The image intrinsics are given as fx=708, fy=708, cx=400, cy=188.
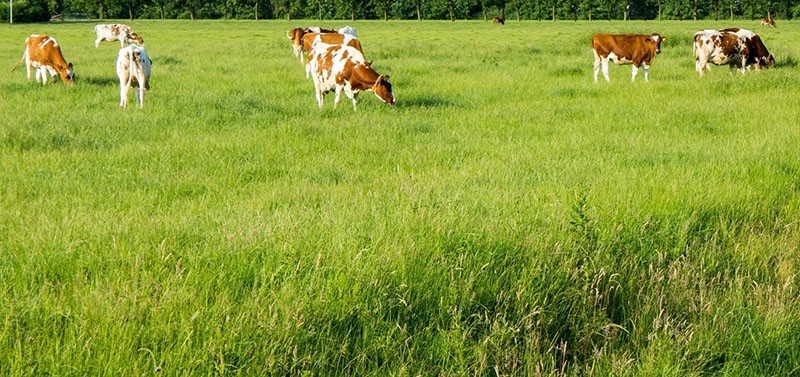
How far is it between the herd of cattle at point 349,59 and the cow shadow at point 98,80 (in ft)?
1.43

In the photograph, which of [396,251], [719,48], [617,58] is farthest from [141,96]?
[719,48]

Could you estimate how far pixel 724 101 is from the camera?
13250 millimetres

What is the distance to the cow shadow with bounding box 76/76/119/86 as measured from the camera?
1618 cm

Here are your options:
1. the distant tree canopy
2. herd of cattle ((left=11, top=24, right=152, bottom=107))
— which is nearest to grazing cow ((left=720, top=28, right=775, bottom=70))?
herd of cattle ((left=11, top=24, right=152, bottom=107))

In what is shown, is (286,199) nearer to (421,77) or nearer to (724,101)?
(724,101)

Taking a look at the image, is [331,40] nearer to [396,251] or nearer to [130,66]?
[130,66]

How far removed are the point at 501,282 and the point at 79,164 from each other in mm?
5601

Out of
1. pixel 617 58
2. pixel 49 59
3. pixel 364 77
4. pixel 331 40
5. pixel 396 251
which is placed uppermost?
pixel 331 40

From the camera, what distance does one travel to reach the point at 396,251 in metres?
4.12

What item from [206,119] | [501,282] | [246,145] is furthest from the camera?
[206,119]

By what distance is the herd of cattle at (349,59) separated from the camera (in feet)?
42.9

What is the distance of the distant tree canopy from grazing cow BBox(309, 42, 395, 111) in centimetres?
8449

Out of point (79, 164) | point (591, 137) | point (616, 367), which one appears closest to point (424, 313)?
point (616, 367)

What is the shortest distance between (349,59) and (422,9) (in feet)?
324
